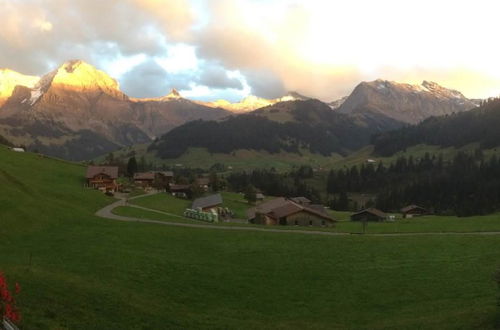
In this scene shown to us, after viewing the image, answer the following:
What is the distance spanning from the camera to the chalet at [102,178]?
453ft

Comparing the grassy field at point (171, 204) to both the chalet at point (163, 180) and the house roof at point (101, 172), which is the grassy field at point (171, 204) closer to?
the house roof at point (101, 172)

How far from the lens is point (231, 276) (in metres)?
45.2

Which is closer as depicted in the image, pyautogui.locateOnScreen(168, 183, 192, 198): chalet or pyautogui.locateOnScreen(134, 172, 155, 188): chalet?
pyautogui.locateOnScreen(168, 183, 192, 198): chalet

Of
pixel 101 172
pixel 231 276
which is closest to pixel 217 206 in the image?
pixel 101 172

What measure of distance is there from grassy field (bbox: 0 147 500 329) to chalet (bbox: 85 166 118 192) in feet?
212

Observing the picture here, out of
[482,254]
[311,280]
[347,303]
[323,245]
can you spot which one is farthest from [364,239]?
[347,303]

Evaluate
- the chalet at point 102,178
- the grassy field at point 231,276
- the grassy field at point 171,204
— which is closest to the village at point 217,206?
the chalet at point 102,178

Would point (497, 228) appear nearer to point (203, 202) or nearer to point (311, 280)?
point (311, 280)

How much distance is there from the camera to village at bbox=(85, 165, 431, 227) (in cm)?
11112

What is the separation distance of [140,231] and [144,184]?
106490 mm

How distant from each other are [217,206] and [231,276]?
80.8 meters

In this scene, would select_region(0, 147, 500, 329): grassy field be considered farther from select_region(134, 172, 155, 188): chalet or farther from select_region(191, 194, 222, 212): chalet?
select_region(134, 172, 155, 188): chalet

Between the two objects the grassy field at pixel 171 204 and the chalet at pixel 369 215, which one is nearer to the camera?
the grassy field at pixel 171 204

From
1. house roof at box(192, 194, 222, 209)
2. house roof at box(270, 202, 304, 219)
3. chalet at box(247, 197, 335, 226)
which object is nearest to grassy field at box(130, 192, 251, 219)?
house roof at box(192, 194, 222, 209)
